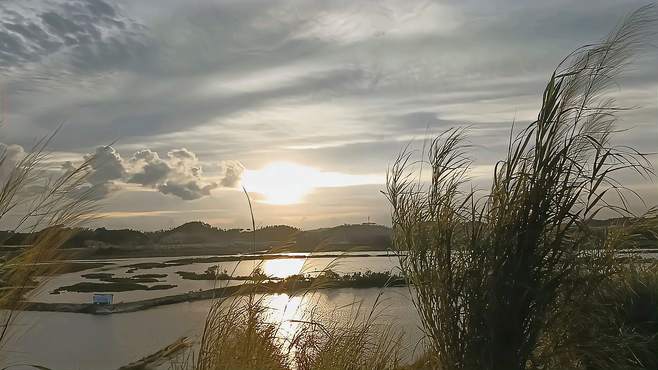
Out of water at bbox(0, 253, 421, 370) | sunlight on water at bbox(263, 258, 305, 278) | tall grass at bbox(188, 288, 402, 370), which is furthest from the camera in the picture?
water at bbox(0, 253, 421, 370)

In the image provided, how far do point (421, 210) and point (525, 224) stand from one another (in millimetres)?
908

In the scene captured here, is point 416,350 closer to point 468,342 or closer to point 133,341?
point 468,342

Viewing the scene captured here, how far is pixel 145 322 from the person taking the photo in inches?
992

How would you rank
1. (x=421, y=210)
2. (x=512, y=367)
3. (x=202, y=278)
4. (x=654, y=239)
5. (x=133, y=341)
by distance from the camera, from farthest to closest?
(x=202, y=278)
(x=133, y=341)
(x=654, y=239)
(x=421, y=210)
(x=512, y=367)

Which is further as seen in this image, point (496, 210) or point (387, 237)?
point (387, 237)

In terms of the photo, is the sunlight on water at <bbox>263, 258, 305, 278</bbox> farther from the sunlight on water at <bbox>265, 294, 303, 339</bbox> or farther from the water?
the sunlight on water at <bbox>265, 294, 303, 339</bbox>

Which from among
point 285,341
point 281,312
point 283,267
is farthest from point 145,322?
point 281,312

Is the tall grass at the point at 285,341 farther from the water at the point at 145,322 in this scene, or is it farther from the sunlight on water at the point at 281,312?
the water at the point at 145,322

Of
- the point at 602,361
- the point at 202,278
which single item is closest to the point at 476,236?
the point at 602,361

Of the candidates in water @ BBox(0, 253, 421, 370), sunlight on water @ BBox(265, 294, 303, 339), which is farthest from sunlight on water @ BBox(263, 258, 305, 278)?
sunlight on water @ BBox(265, 294, 303, 339)

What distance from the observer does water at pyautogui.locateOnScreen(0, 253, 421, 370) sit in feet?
14.8

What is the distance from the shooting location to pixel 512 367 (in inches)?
141

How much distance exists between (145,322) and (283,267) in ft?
69.9

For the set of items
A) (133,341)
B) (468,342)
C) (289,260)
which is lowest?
(133,341)
